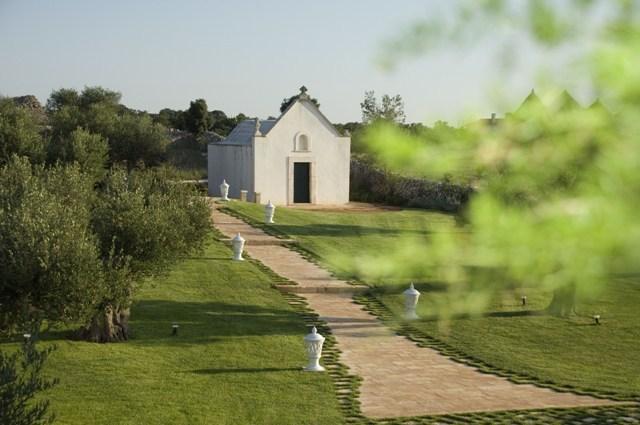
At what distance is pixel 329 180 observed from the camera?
43.9 metres

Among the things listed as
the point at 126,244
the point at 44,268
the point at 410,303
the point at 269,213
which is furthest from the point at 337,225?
the point at 44,268

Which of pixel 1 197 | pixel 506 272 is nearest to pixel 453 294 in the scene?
pixel 506 272

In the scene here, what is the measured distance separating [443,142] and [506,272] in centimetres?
31

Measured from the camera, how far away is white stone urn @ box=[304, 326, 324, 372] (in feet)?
55.6

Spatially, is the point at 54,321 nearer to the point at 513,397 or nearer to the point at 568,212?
the point at 513,397

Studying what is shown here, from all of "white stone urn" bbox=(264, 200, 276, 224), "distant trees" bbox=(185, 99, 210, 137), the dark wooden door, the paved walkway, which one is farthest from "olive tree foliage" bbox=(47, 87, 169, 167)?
the paved walkway

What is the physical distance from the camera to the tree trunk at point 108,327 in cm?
1877

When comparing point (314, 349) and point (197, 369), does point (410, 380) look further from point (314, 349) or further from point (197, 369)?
point (197, 369)

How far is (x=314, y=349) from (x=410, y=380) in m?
2.08

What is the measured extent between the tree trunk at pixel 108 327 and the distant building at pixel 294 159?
76.3 feet

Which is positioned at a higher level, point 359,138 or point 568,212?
point 359,138

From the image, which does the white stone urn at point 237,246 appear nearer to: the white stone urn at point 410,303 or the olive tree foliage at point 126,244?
the olive tree foliage at point 126,244

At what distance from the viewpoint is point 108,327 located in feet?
62.0

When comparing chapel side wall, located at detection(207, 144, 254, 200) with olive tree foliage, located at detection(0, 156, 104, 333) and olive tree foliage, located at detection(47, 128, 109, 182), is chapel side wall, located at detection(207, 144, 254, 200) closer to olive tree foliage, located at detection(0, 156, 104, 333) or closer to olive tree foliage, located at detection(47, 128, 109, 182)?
olive tree foliage, located at detection(47, 128, 109, 182)
